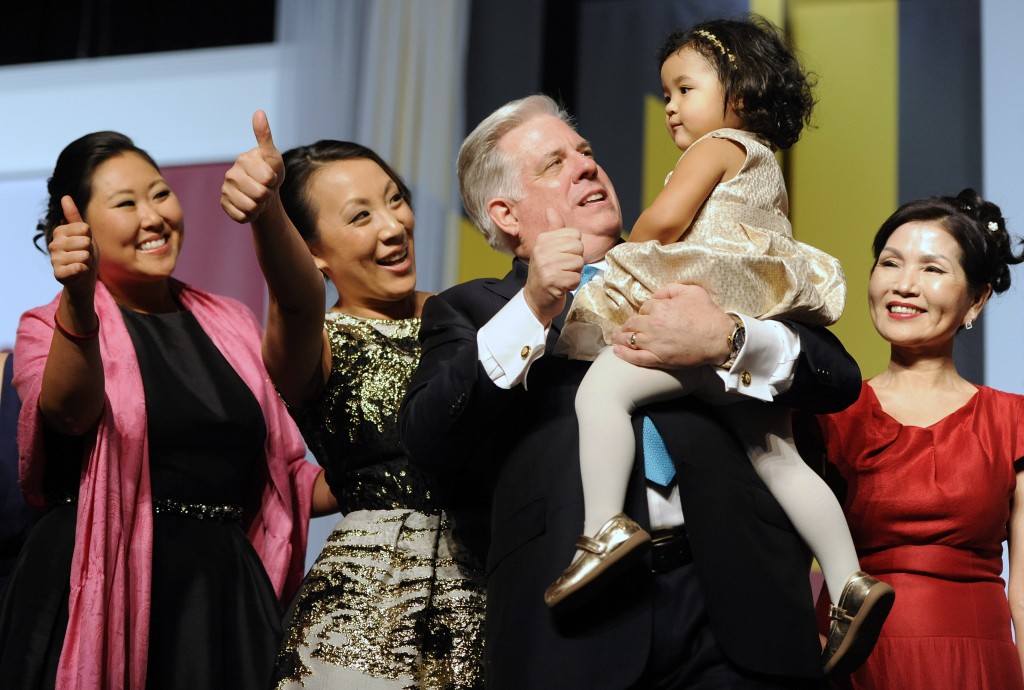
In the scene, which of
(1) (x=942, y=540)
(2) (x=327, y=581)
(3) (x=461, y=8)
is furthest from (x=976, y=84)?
(2) (x=327, y=581)

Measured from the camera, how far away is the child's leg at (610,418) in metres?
1.70

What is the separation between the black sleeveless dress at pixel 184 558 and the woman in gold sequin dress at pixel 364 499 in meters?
0.23

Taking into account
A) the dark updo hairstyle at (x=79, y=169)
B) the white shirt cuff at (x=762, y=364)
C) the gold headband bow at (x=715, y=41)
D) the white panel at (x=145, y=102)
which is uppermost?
the white panel at (x=145, y=102)

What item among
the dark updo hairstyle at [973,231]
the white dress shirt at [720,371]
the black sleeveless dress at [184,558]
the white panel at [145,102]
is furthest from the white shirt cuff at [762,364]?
the white panel at [145,102]

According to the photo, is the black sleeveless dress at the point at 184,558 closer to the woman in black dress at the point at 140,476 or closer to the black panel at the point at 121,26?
the woman in black dress at the point at 140,476

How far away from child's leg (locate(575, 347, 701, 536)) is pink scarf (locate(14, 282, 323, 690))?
1.03 metres

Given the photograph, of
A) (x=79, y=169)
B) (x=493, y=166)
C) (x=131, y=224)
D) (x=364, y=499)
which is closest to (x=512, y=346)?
(x=493, y=166)

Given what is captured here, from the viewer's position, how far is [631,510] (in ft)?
5.76

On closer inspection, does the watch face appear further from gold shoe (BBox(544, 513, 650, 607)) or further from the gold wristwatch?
gold shoe (BBox(544, 513, 650, 607))

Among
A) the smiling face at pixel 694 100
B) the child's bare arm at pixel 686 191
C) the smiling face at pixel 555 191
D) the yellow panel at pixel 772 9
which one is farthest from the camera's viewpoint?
A: the yellow panel at pixel 772 9

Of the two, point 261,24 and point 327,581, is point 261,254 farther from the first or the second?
point 261,24

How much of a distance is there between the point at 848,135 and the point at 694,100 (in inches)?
83.9

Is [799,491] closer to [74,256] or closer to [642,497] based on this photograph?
[642,497]

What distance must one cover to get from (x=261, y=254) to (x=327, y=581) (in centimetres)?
61
